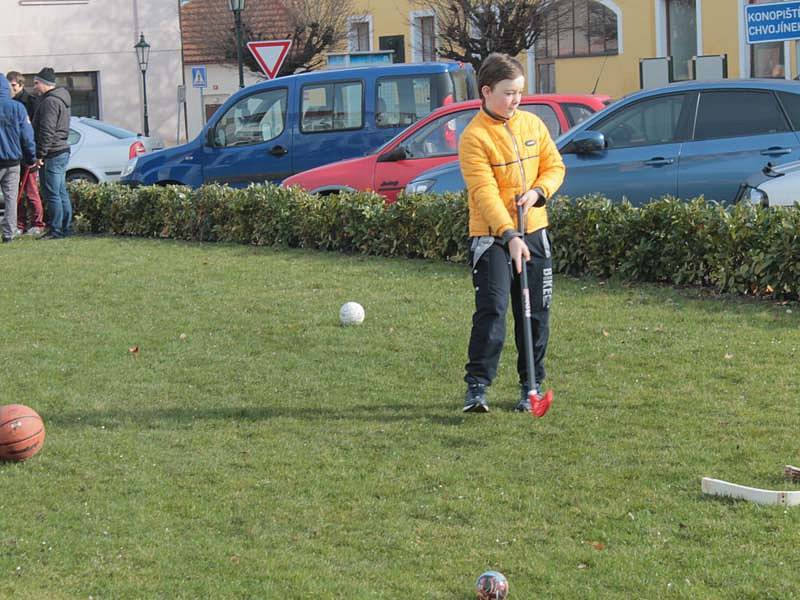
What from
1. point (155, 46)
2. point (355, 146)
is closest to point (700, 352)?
point (355, 146)

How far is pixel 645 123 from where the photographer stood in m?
11.8

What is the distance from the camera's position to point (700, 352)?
25.9 feet

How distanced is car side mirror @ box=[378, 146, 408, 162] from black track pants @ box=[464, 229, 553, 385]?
7.19 meters

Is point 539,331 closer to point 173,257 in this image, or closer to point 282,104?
point 173,257

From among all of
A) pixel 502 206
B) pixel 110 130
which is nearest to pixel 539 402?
pixel 502 206

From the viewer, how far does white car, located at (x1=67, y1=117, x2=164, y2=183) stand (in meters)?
20.9

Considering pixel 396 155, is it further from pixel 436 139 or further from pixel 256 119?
pixel 256 119

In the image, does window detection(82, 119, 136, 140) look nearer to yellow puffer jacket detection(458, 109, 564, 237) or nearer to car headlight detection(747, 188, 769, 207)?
car headlight detection(747, 188, 769, 207)

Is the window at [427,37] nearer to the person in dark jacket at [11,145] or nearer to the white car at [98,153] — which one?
the white car at [98,153]

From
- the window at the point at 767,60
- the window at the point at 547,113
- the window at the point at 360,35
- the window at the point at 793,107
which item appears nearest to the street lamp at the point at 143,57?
the window at the point at 360,35

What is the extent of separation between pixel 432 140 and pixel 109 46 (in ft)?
82.4

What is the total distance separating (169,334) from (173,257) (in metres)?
4.10

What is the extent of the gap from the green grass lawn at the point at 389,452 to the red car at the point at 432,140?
3697 mm

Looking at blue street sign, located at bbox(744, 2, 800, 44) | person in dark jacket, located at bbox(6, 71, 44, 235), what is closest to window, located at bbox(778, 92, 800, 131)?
blue street sign, located at bbox(744, 2, 800, 44)
